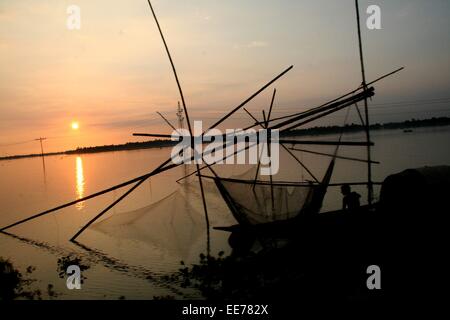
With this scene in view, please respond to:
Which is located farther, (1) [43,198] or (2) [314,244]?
(1) [43,198]

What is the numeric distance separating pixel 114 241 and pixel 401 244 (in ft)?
23.5

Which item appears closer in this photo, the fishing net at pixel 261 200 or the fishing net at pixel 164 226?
the fishing net at pixel 261 200

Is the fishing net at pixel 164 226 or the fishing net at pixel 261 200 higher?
the fishing net at pixel 261 200

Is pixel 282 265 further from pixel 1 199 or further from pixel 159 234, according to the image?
pixel 1 199

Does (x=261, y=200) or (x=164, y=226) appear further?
(x=164, y=226)

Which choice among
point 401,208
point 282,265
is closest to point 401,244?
point 401,208

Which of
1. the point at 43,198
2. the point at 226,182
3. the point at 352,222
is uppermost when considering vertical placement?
the point at 226,182

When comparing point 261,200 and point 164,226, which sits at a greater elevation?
point 261,200

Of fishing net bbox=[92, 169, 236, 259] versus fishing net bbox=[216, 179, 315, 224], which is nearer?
fishing net bbox=[216, 179, 315, 224]

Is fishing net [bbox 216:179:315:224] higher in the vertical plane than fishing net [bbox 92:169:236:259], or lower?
higher

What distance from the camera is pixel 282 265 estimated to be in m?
5.60
